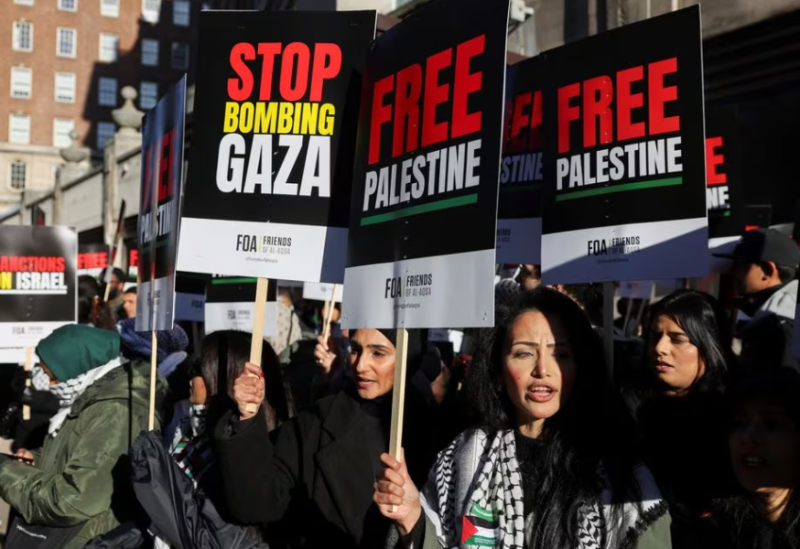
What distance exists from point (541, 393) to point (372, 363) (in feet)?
3.00

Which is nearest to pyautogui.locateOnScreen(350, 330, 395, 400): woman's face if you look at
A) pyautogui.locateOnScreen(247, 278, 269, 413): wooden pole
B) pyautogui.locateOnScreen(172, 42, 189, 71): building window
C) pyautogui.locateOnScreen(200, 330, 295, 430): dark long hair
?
pyautogui.locateOnScreen(247, 278, 269, 413): wooden pole

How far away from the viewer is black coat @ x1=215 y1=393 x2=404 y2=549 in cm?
332

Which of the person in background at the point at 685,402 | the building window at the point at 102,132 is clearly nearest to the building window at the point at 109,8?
the building window at the point at 102,132

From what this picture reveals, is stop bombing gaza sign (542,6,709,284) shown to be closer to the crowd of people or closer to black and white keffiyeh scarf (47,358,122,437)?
the crowd of people

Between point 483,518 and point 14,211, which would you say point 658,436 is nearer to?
point 483,518

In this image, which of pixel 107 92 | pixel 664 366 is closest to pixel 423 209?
pixel 664 366

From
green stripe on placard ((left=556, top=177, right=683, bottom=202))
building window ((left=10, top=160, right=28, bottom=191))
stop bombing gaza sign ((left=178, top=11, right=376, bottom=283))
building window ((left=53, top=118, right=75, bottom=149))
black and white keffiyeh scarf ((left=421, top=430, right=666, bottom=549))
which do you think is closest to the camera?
black and white keffiyeh scarf ((left=421, top=430, right=666, bottom=549))

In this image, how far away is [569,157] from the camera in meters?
4.31

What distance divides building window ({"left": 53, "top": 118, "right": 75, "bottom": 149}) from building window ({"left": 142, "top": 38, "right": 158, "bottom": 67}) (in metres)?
7.11

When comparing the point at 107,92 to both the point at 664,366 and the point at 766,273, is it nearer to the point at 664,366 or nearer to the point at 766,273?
the point at 766,273

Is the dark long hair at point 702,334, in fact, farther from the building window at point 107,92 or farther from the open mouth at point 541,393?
the building window at point 107,92

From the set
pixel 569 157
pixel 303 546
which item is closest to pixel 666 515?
pixel 303 546

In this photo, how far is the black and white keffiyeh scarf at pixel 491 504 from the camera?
2.73 meters

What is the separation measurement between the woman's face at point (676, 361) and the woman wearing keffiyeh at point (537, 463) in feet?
2.57
